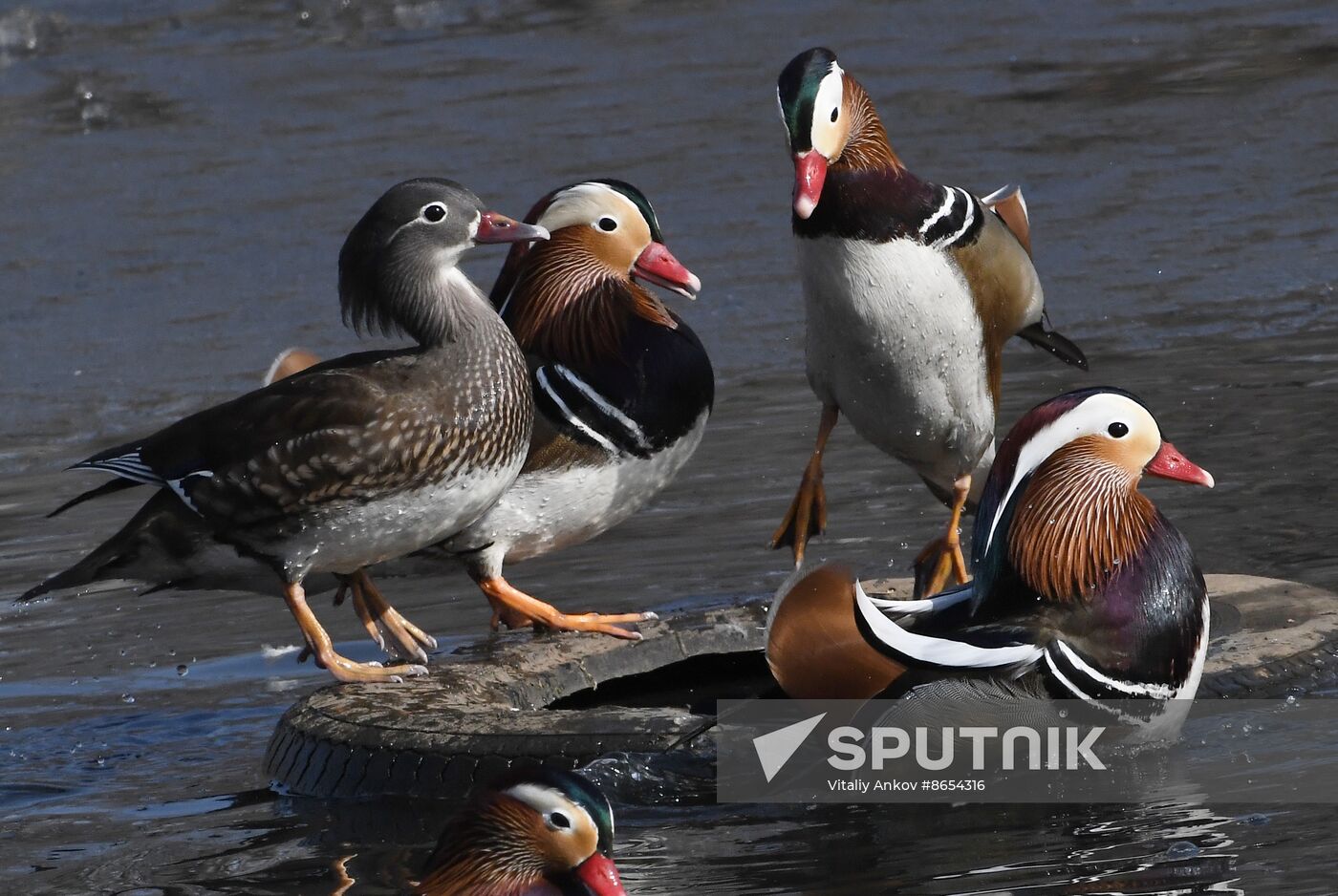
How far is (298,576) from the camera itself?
5.74 m

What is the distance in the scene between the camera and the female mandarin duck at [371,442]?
18.3 feet

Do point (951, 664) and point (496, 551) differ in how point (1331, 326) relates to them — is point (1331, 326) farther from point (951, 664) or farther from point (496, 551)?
point (951, 664)

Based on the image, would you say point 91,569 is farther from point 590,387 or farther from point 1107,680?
point 1107,680

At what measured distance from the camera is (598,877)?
391 cm

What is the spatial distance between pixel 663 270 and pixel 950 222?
3.02 feet

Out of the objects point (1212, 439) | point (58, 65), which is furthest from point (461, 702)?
point (58, 65)

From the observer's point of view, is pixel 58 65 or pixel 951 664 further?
pixel 58 65

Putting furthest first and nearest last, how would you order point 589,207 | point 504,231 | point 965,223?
point 589,207 < point 965,223 < point 504,231

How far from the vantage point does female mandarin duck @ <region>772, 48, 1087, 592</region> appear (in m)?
→ 6.02

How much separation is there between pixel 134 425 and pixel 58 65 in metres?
5.51

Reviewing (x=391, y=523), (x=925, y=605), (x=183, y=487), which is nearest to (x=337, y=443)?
(x=391, y=523)

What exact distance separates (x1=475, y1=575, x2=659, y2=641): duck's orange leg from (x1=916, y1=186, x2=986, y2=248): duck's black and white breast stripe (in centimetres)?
129

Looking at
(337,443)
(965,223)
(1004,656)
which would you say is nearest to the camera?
(1004,656)

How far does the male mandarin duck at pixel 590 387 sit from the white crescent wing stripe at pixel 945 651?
1.37m
